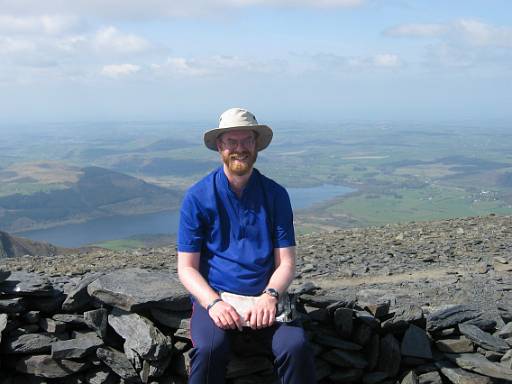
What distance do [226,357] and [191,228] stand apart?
138 centimetres

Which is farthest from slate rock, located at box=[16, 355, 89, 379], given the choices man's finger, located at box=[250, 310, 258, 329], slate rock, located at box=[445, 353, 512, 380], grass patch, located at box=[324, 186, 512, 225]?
grass patch, located at box=[324, 186, 512, 225]

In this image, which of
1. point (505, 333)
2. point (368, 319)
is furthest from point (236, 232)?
point (505, 333)

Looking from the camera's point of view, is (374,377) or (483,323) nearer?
(374,377)

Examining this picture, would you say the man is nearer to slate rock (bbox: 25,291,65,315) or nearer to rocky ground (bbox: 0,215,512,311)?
slate rock (bbox: 25,291,65,315)

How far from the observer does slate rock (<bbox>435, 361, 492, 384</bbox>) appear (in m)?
6.48

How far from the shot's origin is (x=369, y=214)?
9931 cm

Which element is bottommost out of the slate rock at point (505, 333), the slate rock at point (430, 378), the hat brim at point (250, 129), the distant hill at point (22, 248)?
the distant hill at point (22, 248)

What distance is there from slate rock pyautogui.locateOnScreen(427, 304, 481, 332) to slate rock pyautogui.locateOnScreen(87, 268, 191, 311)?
3.38 m

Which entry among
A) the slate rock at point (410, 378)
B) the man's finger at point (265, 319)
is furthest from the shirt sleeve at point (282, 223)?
the slate rock at point (410, 378)

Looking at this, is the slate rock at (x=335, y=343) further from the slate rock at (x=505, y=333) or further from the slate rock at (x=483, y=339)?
the slate rock at (x=505, y=333)

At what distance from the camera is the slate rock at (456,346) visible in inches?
274

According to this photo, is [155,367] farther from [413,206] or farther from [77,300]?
[413,206]

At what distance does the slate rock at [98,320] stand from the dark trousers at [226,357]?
1.69 m

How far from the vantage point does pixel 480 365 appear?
260 inches
